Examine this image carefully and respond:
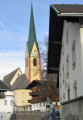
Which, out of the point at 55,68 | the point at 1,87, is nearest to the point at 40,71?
the point at 1,87

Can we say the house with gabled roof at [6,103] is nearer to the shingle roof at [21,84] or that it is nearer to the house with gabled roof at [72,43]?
the house with gabled roof at [72,43]

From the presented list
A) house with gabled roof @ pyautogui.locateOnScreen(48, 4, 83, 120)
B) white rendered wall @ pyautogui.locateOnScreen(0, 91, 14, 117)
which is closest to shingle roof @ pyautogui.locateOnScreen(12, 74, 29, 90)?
white rendered wall @ pyautogui.locateOnScreen(0, 91, 14, 117)

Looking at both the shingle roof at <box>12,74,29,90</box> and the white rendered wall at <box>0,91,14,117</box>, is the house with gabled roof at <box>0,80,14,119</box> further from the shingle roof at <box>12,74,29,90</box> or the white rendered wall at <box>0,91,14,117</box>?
the shingle roof at <box>12,74,29,90</box>

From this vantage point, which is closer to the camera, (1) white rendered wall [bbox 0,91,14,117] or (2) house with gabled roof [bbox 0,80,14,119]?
(2) house with gabled roof [bbox 0,80,14,119]

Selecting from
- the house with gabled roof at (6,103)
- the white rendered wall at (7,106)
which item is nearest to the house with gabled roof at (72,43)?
the house with gabled roof at (6,103)

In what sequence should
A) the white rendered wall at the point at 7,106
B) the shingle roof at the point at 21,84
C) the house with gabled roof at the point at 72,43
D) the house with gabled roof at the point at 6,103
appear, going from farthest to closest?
1. the shingle roof at the point at 21,84
2. the white rendered wall at the point at 7,106
3. the house with gabled roof at the point at 6,103
4. the house with gabled roof at the point at 72,43

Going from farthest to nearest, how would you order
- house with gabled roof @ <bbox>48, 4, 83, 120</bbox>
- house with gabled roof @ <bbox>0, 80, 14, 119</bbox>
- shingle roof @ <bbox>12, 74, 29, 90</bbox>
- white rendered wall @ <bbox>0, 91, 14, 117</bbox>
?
shingle roof @ <bbox>12, 74, 29, 90</bbox> < white rendered wall @ <bbox>0, 91, 14, 117</bbox> < house with gabled roof @ <bbox>0, 80, 14, 119</bbox> < house with gabled roof @ <bbox>48, 4, 83, 120</bbox>

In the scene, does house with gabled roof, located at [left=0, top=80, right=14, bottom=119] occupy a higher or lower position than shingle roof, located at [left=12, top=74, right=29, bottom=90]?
lower

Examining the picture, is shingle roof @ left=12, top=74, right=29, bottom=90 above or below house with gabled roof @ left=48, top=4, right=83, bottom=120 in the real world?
above

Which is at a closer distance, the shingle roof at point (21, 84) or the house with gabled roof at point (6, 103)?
the house with gabled roof at point (6, 103)

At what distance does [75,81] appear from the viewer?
45.5 feet

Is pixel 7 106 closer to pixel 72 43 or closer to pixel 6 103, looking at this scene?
pixel 6 103

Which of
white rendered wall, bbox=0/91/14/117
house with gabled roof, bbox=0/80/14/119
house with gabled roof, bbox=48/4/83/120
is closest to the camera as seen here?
house with gabled roof, bbox=48/4/83/120

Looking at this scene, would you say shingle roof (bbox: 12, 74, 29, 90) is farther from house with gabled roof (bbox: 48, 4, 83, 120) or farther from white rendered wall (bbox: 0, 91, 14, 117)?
house with gabled roof (bbox: 48, 4, 83, 120)
